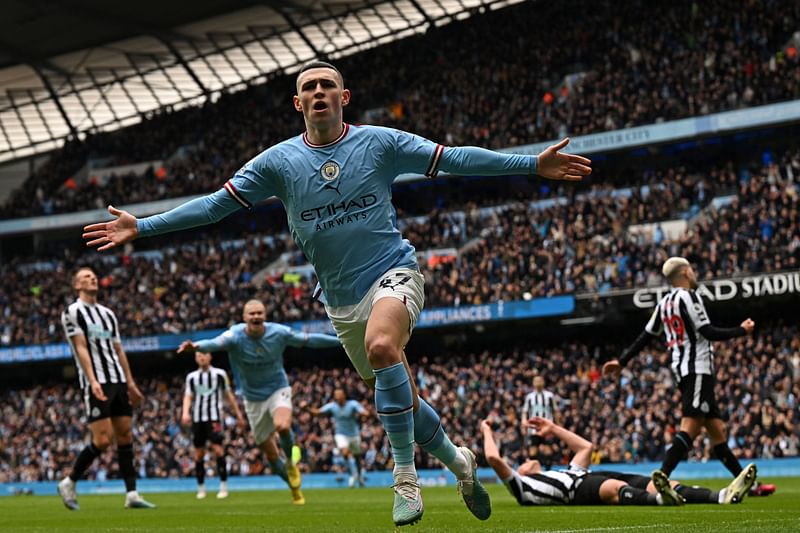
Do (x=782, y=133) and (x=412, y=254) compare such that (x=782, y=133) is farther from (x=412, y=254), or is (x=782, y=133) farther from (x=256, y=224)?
(x=412, y=254)

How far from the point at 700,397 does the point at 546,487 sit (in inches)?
83.5

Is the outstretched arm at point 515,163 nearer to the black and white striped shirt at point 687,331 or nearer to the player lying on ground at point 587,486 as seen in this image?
the player lying on ground at point 587,486

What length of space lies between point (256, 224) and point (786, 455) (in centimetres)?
2715

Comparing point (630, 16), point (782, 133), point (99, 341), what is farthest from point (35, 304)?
point (99, 341)

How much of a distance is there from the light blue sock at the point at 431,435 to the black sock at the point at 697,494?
3.51 meters

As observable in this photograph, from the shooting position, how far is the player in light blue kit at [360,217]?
6.67 m

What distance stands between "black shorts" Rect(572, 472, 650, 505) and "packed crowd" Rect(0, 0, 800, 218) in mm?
24199

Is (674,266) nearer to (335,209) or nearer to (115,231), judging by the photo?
(335,209)

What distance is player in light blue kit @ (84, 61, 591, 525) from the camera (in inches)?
263

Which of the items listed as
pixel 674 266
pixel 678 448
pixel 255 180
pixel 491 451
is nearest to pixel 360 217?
pixel 255 180

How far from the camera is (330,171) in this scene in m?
7.01

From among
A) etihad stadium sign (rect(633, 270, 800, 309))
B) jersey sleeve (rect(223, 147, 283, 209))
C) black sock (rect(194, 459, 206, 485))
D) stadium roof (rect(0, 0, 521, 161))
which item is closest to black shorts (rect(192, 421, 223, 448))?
black sock (rect(194, 459, 206, 485))

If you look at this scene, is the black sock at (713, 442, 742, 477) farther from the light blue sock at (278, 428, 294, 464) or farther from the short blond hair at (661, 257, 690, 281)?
the light blue sock at (278, 428, 294, 464)

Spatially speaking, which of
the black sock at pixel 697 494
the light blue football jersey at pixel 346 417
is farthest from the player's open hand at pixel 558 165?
the light blue football jersey at pixel 346 417
